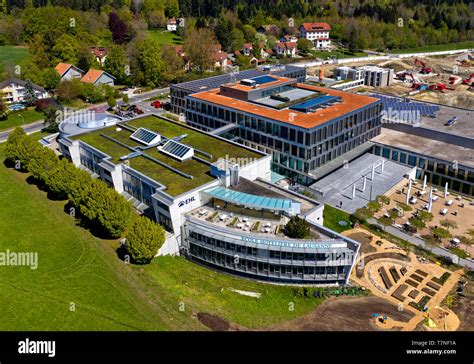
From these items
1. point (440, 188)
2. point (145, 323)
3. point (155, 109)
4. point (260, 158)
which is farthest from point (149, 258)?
point (155, 109)

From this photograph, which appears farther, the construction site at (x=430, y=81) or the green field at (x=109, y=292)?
the construction site at (x=430, y=81)

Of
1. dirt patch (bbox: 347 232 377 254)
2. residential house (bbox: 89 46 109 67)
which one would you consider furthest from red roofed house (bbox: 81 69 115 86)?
dirt patch (bbox: 347 232 377 254)

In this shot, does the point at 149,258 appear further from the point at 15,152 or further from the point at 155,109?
the point at 155,109

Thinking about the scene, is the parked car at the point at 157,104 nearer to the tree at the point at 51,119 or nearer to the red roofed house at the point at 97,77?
the red roofed house at the point at 97,77

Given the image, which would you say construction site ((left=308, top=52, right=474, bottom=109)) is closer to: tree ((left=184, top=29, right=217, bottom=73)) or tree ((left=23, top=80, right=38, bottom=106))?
tree ((left=184, top=29, right=217, bottom=73))

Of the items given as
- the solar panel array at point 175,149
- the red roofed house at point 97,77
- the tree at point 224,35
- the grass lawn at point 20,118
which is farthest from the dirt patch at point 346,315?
the tree at point 224,35

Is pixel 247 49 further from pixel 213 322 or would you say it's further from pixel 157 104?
pixel 213 322
